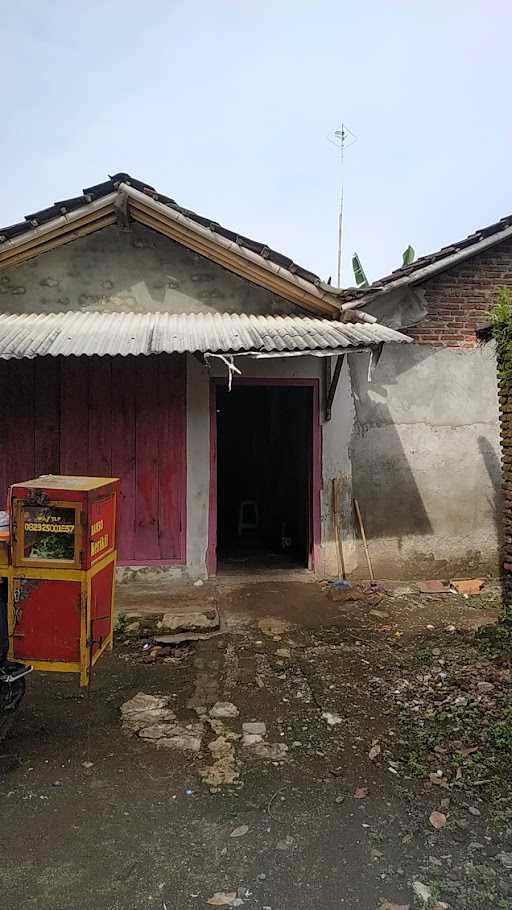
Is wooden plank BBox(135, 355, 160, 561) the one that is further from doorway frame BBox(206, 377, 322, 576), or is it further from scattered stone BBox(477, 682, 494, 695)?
scattered stone BBox(477, 682, 494, 695)

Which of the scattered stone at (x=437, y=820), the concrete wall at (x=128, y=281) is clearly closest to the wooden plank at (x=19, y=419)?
the concrete wall at (x=128, y=281)

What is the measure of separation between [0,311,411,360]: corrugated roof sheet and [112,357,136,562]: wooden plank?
64cm

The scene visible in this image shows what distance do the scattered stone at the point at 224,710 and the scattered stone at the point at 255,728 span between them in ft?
0.52

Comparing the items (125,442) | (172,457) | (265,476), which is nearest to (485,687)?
(172,457)

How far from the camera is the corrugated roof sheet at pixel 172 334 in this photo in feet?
17.7

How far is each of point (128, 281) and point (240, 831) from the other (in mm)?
5962

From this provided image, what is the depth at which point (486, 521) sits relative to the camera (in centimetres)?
760

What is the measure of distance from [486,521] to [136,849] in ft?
20.8

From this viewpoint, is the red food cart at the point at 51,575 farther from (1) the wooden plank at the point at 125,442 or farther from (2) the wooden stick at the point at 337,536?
(2) the wooden stick at the point at 337,536

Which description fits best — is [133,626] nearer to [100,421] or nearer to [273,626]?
[273,626]

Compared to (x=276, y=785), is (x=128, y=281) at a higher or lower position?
higher

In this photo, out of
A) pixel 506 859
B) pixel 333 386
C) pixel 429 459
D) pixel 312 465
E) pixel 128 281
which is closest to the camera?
pixel 506 859

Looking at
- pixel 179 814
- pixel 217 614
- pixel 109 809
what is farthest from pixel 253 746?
pixel 217 614

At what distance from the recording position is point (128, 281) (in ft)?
22.5
